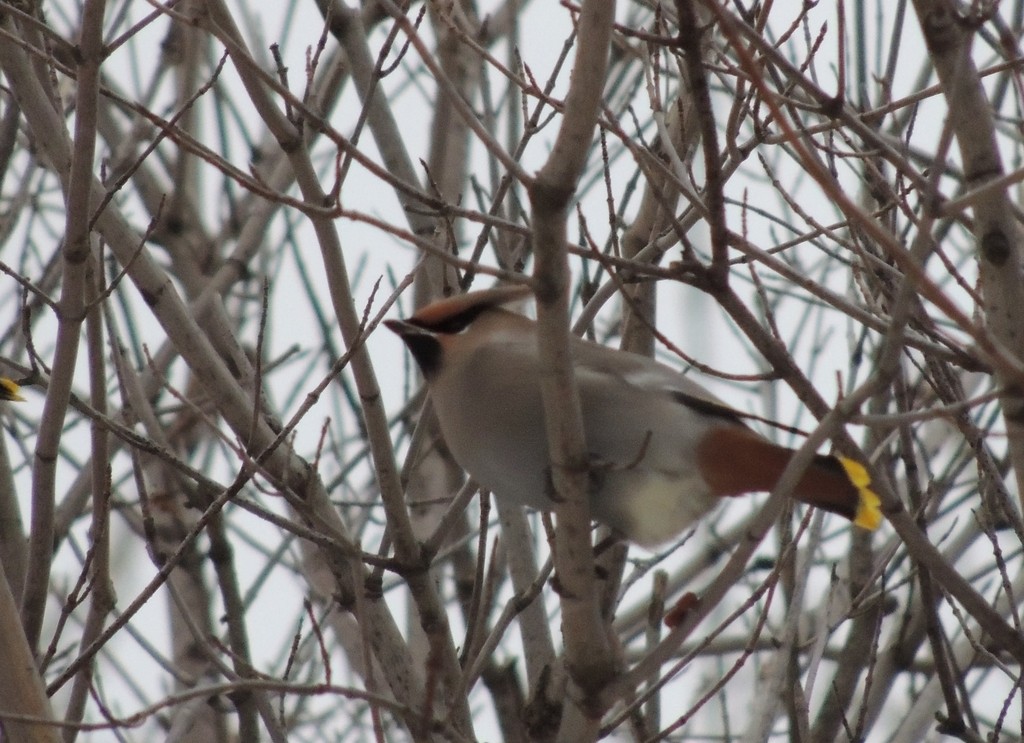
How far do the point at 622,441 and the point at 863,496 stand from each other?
22.5 inches

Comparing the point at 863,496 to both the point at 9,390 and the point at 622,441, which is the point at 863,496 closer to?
the point at 622,441

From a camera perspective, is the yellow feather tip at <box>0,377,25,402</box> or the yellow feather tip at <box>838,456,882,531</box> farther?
the yellow feather tip at <box>0,377,25,402</box>

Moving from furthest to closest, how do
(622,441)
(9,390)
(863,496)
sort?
(9,390) < (622,441) < (863,496)

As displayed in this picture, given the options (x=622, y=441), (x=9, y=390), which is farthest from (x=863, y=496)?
(x=9, y=390)

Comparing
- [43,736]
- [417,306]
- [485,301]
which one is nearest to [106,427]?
[43,736]

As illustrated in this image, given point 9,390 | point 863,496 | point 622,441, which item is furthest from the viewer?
point 9,390

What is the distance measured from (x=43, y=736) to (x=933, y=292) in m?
1.88

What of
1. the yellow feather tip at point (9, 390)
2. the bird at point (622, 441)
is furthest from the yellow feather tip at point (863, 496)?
the yellow feather tip at point (9, 390)

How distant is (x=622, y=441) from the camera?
3551 millimetres

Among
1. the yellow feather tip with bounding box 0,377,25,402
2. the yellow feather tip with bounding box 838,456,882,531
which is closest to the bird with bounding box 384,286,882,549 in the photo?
the yellow feather tip with bounding box 838,456,882,531

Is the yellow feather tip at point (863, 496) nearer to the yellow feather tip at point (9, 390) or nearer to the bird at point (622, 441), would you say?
the bird at point (622, 441)

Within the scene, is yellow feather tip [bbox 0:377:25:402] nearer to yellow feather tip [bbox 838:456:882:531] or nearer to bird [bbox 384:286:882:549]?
bird [bbox 384:286:882:549]

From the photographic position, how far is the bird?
135 inches

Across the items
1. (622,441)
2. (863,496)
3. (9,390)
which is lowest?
(863,496)
